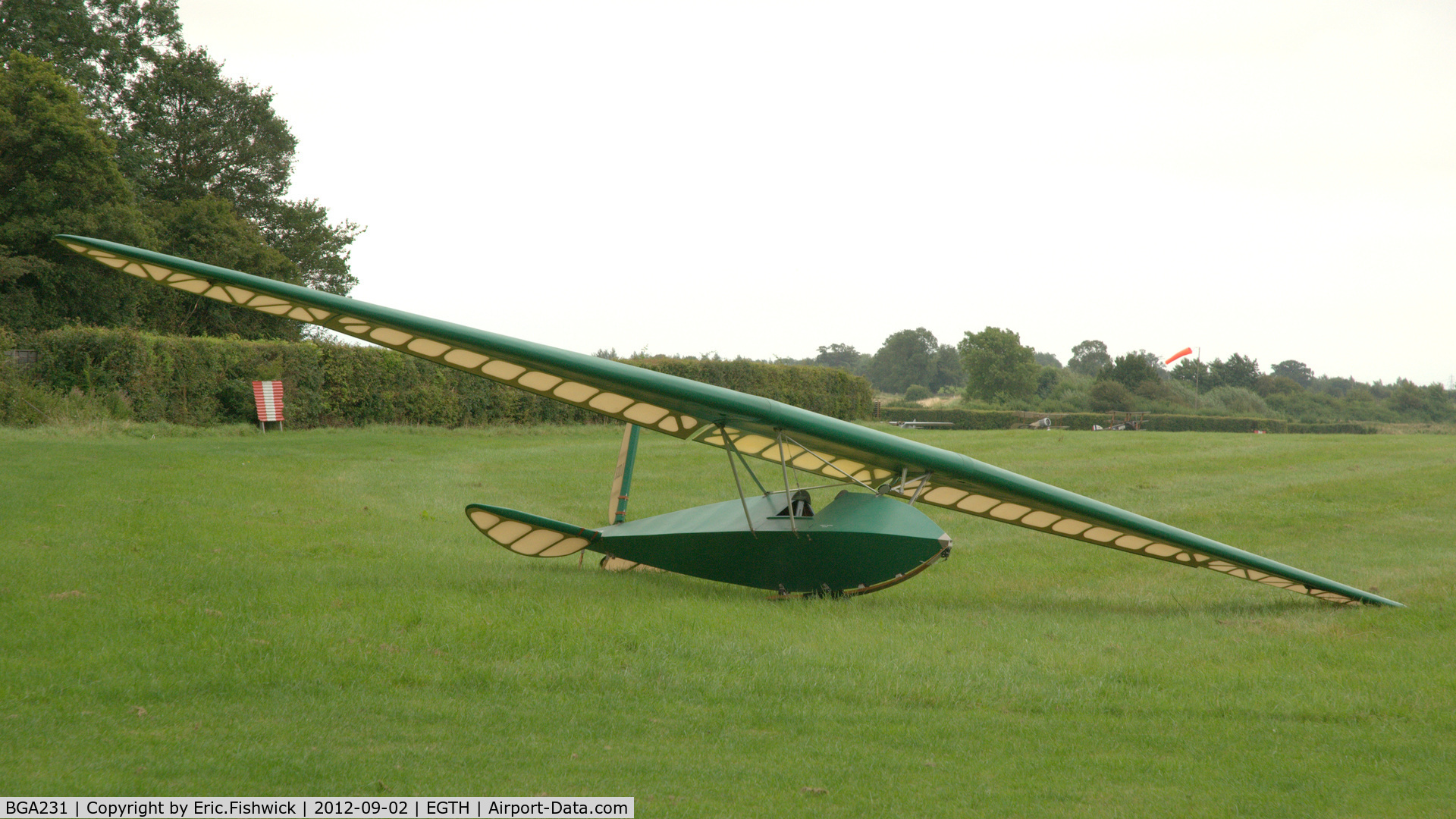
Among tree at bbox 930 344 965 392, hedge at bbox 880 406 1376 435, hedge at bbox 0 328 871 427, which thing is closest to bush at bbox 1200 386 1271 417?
hedge at bbox 880 406 1376 435

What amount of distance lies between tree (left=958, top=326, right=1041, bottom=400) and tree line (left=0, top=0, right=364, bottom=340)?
6030cm

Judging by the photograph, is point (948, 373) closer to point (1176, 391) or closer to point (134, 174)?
point (1176, 391)

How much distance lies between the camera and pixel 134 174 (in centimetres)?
4309

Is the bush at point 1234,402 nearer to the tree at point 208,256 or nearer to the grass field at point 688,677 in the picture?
the grass field at point 688,677

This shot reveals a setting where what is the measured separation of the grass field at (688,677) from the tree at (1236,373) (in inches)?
2975

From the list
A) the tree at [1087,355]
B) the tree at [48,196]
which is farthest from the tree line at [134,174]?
the tree at [1087,355]

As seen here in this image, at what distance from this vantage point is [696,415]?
340 inches

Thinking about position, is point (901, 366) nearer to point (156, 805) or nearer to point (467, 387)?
point (467, 387)

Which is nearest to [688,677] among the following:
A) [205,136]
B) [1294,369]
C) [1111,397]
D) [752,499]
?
[752,499]

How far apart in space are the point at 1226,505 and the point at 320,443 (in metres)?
21.6

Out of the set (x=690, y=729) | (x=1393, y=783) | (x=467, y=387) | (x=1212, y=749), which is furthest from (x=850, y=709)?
(x=467, y=387)

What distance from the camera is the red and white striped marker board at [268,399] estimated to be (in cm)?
2716

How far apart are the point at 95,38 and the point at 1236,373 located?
86.0 m

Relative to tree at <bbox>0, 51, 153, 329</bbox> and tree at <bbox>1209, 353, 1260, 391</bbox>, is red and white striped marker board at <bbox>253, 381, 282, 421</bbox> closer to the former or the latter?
tree at <bbox>0, 51, 153, 329</bbox>
